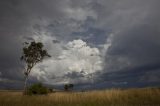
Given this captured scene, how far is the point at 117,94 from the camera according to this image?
21.3m

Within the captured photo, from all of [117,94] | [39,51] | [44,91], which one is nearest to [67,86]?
[39,51]

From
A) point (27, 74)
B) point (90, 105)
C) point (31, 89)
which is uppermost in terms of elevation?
point (27, 74)

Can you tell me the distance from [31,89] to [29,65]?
47.4ft

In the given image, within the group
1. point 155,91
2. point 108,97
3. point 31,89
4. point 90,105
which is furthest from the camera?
point 31,89

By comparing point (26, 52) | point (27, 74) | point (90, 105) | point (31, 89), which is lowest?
point (90, 105)

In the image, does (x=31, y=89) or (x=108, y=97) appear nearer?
(x=108, y=97)

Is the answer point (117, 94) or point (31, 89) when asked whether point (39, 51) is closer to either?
point (31, 89)

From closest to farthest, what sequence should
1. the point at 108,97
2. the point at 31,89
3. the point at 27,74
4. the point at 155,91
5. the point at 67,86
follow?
the point at 108,97, the point at 155,91, the point at 31,89, the point at 27,74, the point at 67,86

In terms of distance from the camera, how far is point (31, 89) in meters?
36.6

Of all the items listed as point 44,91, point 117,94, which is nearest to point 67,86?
point 44,91

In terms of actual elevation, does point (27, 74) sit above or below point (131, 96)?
above

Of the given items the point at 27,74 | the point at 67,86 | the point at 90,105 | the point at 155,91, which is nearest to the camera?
the point at 90,105

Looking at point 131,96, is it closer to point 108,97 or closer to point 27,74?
point 108,97

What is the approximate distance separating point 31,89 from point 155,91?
21.8 meters
